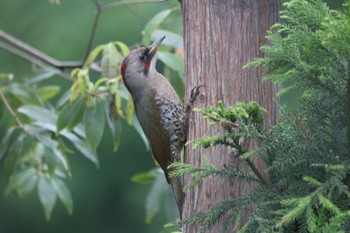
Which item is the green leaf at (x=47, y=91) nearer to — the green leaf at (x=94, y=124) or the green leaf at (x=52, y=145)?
the green leaf at (x=52, y=145)

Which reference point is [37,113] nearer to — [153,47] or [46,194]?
[46,194]

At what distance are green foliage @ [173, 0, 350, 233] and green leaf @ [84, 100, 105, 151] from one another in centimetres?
177

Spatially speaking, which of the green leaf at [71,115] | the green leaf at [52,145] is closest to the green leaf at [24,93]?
the green leaf at [52,145]

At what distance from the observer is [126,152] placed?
10.4m

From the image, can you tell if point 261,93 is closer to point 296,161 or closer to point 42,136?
point 296,161

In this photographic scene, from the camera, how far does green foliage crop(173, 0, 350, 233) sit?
336cm

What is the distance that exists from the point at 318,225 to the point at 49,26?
6.91m

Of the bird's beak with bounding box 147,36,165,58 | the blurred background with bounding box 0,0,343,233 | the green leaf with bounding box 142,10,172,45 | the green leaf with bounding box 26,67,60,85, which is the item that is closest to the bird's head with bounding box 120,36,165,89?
the bird's beak with bounding box 147,36,165,58

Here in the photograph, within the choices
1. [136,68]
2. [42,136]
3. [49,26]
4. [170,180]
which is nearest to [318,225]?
[170,180]

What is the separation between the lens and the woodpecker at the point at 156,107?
5.20 meters

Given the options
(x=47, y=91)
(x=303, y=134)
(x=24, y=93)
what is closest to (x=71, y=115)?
(x=24, y=93)

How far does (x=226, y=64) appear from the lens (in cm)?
428

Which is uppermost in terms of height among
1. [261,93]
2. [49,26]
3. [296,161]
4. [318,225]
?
[49,26]

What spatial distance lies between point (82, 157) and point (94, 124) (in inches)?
192
